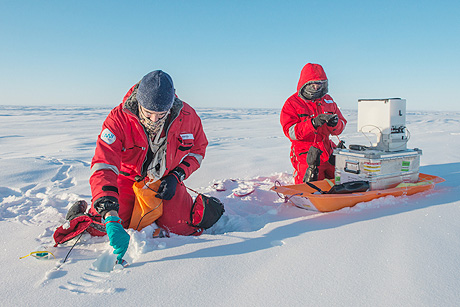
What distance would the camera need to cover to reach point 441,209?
2520mm

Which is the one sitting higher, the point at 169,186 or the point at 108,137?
the point at 108,137

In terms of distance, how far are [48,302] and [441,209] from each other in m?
2.68

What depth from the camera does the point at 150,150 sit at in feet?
8.08

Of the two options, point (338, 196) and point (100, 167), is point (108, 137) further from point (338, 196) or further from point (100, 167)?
point (338, 196)

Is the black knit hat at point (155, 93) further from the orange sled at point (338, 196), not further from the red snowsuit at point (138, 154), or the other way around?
the orange sled at point (338, 196)

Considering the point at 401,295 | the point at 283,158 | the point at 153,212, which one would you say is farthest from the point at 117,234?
the point at 283,158

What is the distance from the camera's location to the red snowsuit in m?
2.17

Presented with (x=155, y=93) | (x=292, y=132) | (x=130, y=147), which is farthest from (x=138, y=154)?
(x=292, y=132)

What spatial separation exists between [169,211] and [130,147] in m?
0.57

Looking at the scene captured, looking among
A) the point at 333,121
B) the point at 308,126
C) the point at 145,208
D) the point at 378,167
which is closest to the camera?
the point at 145,208

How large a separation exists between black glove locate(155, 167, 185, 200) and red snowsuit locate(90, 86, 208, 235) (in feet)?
0.31

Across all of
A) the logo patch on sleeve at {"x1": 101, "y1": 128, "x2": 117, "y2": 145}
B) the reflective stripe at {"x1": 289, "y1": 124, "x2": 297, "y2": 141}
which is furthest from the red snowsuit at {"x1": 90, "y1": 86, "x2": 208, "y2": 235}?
the reflective stripe at {"x1": 289, "y1": 124, "x2": 297, "y2": 141}

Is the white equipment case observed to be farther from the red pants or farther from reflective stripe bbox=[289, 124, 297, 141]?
the red pants

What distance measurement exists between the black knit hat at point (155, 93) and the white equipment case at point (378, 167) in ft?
6.00
